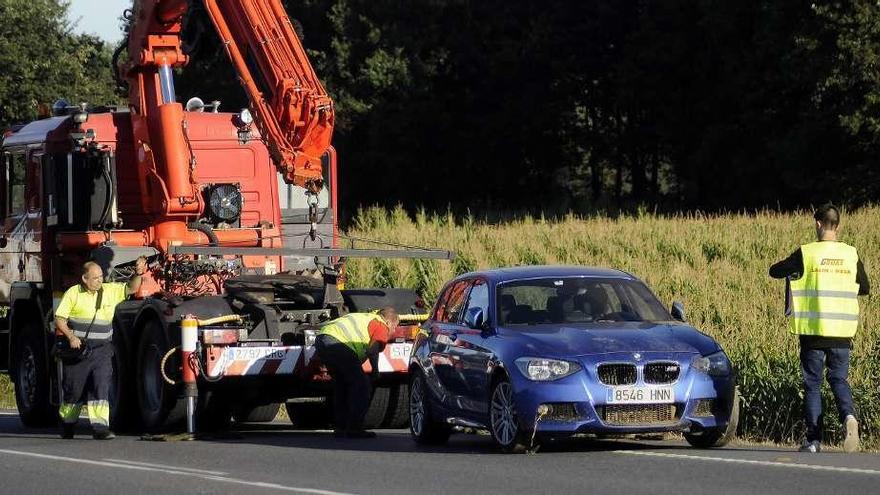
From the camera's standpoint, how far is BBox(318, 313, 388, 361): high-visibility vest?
17.4 meters

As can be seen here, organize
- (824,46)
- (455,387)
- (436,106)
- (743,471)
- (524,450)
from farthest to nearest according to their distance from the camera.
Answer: (436,106) < (824,46) < (455,387) < (524,450) < (743,471)

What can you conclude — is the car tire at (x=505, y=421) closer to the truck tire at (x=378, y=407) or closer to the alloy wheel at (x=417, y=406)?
the alloy wheel at (x=417, y=406)

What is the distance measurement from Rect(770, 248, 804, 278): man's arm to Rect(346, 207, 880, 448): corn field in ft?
6.37

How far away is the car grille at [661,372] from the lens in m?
14.2

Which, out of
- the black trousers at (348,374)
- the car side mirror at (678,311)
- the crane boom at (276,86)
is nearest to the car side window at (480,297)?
the car side mirror at (678,311)

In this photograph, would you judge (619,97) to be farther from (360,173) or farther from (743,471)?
(743,471)

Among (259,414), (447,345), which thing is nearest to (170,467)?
(447,345)

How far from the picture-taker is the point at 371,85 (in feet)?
229

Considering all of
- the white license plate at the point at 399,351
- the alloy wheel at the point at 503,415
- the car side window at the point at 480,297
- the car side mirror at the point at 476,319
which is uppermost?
the car side window at the point at 480,297

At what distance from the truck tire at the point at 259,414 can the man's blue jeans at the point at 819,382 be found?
7.78 metres

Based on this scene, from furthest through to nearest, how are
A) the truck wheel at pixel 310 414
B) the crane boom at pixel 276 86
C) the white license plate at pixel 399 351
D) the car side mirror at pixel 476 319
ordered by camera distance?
the truck wheel at pixel 310 414
the crane boom at pixel 276 86
the white license plate at pixel 399 351
the car side mirror at pixel 476 319

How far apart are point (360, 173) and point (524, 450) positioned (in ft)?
190

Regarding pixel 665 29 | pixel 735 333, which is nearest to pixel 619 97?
pixel 665 29

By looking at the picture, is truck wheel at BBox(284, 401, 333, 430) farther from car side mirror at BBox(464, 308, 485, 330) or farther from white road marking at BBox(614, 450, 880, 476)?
white road marking at BBox(614, 450, 880, 476)
